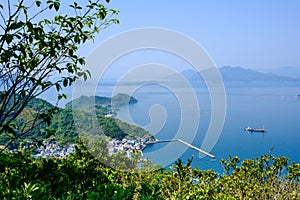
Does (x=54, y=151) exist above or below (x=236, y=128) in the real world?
below

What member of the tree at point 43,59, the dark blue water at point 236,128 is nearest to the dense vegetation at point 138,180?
the tree at point 43,59

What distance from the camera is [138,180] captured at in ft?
9.73

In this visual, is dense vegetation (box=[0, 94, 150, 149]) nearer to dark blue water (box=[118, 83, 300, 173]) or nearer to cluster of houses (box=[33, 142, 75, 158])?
cluster of houses (box=[33, 142, 75, 158])

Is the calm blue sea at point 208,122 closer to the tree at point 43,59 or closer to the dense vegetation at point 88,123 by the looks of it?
the dense vegetation at point 88,123

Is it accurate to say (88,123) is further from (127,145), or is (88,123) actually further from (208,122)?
(208,122)

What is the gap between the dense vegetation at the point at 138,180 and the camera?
151 centimetres

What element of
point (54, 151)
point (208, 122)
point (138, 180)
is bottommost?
point (138, 180)

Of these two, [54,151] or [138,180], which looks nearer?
[138,180]

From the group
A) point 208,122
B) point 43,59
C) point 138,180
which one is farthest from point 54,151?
point 208,122

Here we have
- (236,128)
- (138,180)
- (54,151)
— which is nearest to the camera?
(138,180)

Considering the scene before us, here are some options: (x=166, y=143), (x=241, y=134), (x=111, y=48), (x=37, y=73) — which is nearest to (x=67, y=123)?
(x=166, y=143)

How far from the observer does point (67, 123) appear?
4523 mm

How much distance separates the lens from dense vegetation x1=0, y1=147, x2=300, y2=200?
1508 mm

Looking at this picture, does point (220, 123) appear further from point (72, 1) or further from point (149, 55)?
point (72, 1)
